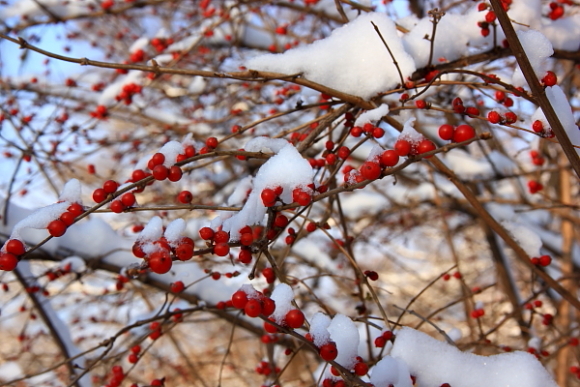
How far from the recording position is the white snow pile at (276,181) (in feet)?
3.31

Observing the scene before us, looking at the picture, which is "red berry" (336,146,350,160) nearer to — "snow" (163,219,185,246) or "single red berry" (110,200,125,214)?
"snow" (163,219,185,246)

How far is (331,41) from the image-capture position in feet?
5.13

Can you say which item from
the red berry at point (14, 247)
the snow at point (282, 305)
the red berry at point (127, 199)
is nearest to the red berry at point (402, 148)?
the snow at point (282, 305)

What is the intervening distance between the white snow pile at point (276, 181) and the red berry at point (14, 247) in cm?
48

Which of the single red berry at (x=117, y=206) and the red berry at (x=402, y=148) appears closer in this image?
the red berry at (x=402, y=148)

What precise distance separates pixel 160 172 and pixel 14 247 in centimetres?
40

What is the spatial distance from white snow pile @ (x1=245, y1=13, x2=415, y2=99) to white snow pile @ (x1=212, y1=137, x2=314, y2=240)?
17.0 inches

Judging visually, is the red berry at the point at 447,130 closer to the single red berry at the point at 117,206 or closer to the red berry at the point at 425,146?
the red berry at the point at 425,146

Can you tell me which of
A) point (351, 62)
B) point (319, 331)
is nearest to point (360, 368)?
point (319, 331)

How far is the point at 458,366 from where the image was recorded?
4.12 ft

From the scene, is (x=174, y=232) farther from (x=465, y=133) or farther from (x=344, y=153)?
(x=465, y=133)

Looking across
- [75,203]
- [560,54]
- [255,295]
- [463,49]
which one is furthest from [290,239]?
[560,54]

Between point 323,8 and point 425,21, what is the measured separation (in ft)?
5.23

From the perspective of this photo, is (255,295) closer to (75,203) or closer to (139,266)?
(139,266)
